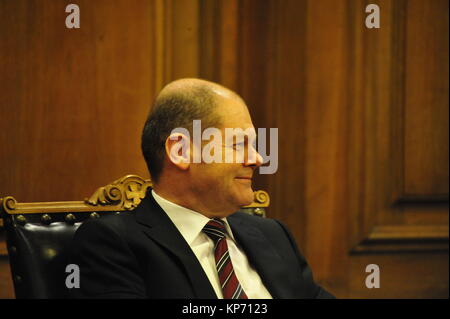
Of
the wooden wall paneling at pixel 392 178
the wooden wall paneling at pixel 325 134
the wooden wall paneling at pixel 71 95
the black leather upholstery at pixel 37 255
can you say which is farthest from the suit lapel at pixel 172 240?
the wooden wall paneling at pixel 392 178

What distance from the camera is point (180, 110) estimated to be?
5.49 feet

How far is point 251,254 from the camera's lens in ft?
5.82

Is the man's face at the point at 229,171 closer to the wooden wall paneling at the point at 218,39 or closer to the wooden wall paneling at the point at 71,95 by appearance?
the wooden wall paneling at the point at 71,95

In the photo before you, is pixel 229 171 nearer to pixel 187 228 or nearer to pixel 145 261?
pixel 187 228

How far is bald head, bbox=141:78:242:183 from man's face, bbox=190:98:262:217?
23mm

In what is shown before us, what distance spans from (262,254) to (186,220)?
0.23 m

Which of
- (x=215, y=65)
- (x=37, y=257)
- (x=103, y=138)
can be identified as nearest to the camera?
(x=37, y=257)

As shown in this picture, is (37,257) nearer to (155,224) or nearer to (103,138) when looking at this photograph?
(155,224)

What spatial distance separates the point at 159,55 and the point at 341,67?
2.32 feet

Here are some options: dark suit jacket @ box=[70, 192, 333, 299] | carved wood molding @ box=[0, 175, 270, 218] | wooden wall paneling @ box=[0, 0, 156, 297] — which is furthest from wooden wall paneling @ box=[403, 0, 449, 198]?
carved wood molding @ box=[0, 175, 270, 218]

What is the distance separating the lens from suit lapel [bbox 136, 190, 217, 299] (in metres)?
1.60

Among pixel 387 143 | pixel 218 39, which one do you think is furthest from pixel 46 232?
pixel 387 143

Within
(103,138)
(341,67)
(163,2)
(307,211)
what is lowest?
(307,211)

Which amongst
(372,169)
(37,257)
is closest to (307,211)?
(372,169)
